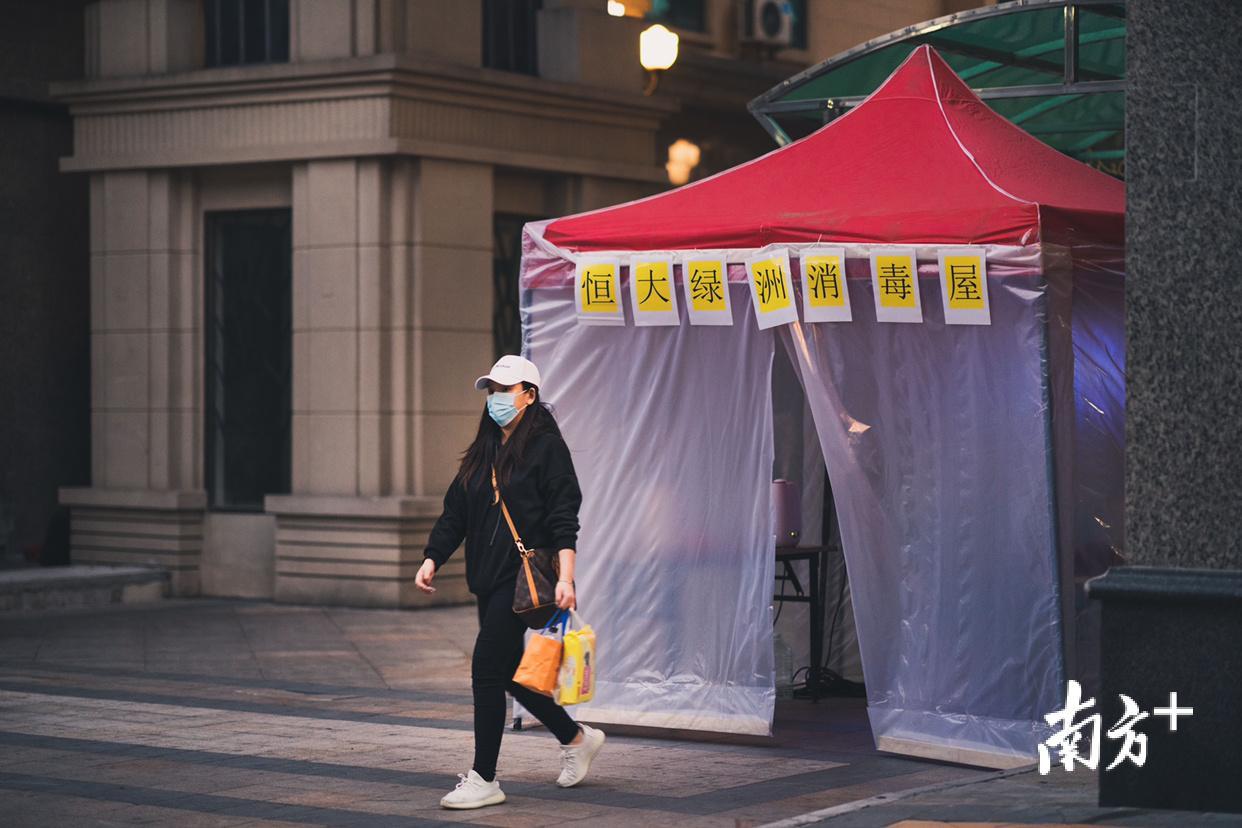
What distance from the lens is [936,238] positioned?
10.2m

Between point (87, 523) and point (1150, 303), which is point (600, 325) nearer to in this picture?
point (1150, 303)

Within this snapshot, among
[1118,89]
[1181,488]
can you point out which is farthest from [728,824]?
[1118,89]

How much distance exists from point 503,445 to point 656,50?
1117 cm

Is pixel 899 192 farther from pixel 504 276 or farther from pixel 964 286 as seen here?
pixel 504 276

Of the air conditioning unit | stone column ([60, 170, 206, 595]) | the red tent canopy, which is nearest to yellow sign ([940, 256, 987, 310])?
the red tent canopy

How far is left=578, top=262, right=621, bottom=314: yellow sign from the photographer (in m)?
11.1

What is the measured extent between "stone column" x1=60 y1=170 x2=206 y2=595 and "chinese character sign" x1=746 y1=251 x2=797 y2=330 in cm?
954

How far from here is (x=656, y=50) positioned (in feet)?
Result: 65.2

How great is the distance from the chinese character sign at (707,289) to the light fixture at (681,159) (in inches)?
449

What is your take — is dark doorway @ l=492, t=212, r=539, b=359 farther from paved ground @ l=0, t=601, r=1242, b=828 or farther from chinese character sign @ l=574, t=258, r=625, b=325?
chinese character sign @ l=574, t=258, r=625, b=325

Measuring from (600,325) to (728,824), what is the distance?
351cm

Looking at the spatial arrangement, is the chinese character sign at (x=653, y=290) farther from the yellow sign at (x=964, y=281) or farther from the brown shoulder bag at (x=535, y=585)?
the brown shoulder bag at (x=535, y=585)

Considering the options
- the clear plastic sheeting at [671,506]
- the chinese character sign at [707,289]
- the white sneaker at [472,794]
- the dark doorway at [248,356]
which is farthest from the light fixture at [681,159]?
the white sneaker at [472,794]

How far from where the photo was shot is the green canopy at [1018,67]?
1340cm
